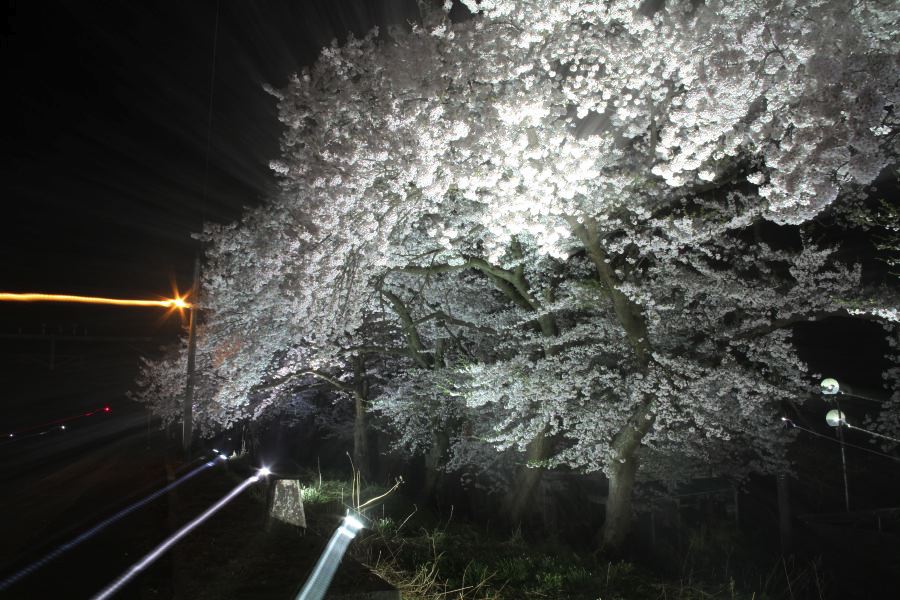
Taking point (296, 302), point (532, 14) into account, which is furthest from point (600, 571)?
point (532, 14)

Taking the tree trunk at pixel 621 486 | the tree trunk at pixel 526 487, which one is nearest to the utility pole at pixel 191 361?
the tree trunk at pixel 526 487

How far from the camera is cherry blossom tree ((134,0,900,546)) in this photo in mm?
6574

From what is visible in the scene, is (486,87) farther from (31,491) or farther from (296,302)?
(31,491)

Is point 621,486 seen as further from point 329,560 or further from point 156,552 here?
point 156,552

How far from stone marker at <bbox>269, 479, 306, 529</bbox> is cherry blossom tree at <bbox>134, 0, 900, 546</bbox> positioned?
148 inches

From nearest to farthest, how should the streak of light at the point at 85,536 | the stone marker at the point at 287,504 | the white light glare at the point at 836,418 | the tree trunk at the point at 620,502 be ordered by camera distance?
1. the streak of light at the point at 85,536
2. the stone marker at the point at 287,504
3. the tree trunk at the point at 620,502
4. the white light glare at the point at 836,418

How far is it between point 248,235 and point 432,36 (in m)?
7.38

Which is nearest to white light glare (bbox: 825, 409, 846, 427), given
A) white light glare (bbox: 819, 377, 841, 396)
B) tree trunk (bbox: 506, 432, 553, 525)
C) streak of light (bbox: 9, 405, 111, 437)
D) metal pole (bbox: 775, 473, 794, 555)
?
white light glare (bbox: 819, 377, 841, 396)

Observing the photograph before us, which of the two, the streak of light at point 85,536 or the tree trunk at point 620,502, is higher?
the streak of light at point 85,536

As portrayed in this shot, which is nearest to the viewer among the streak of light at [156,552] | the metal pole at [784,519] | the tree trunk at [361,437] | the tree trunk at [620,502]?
the streak of light at [156,552]

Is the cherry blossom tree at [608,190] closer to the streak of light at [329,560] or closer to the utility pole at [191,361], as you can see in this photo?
the utility pole at [191,361]

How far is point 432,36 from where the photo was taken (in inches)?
346

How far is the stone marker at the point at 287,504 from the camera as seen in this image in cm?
655

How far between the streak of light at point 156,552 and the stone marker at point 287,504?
3.52ft
